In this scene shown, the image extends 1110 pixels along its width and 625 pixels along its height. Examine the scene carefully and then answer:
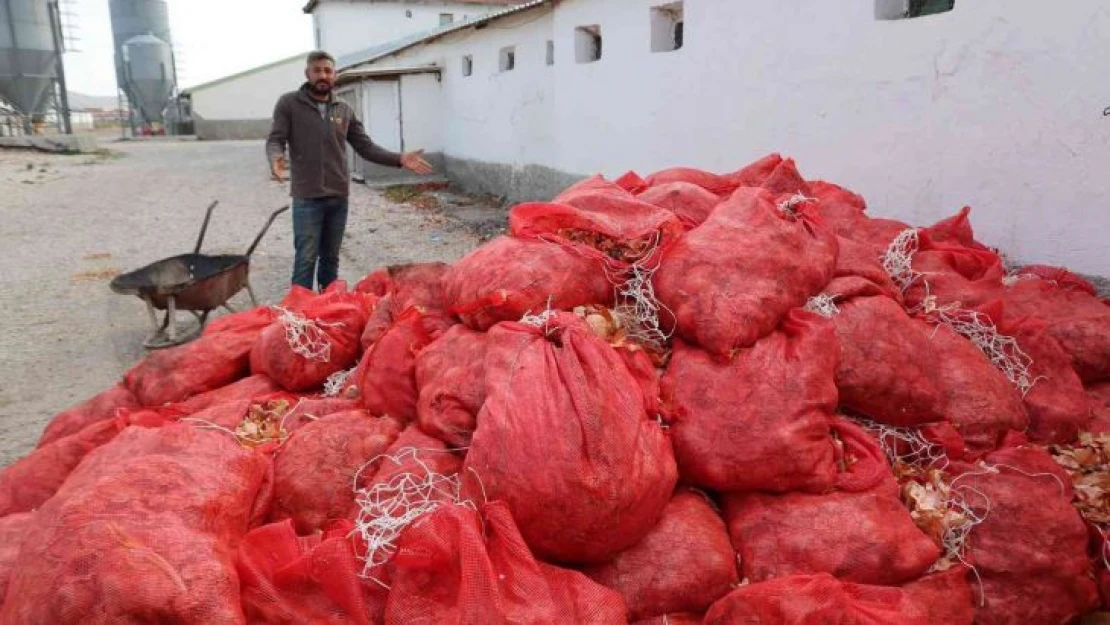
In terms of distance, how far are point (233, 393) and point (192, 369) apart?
28 centimetres

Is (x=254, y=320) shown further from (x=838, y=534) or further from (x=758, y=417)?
(x=838, y=534)

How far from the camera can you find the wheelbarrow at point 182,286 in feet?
17.0

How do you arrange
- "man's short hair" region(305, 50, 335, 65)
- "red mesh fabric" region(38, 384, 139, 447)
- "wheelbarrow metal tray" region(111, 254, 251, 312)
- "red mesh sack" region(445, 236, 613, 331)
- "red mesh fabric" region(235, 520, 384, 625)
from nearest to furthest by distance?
"red mesh fabric" region(235, 520, 384, 625) < "red mesh sack" region(445, 236, 613, 331) < "red mesh fabric" region(38, 384, 139, 447) < "wheelbarrow metal tray" region(111, 254, 251, 312) < "man's short hair" region(305, 50, 335, 65)

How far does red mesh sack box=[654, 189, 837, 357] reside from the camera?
2461 mm

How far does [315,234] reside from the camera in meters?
5.75

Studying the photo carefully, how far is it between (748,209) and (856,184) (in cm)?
265

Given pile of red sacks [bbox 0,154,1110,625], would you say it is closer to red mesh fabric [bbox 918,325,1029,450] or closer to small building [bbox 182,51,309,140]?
red mesh fabric [bbox 918,325,1029,450]

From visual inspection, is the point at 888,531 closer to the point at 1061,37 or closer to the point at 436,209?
the point at 1061,37

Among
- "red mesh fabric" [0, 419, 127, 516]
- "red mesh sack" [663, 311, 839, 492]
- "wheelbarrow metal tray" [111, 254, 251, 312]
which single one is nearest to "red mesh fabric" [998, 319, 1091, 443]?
"red mesh sack" [663, 311, 839, 492]

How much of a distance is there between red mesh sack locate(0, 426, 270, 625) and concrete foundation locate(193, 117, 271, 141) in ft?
101

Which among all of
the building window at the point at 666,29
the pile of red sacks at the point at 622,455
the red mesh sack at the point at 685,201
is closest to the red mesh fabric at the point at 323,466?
the pile of red sacks at the point at 622,455

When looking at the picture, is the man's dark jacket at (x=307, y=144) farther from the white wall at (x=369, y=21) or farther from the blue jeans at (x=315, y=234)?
the white wall at (x=369, y=21)

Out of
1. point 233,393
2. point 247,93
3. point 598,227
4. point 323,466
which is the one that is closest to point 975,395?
point 598,227

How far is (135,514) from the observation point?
6.33 ft
